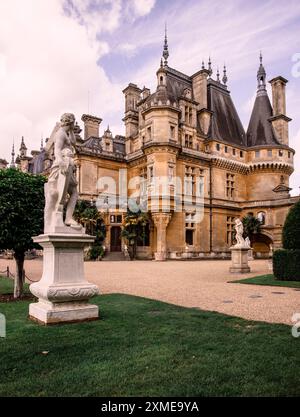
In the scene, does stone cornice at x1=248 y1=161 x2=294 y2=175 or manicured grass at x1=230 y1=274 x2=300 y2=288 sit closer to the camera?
manicured grass at x1=230 y1=274 x2=300 y2=288

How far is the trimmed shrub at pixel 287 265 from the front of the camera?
13547mm

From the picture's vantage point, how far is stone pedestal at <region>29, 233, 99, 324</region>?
6250mm

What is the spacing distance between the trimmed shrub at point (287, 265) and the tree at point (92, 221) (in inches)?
748

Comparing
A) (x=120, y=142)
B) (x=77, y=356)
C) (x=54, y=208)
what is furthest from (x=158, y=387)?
(x=120, y=142)

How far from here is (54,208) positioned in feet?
22.9

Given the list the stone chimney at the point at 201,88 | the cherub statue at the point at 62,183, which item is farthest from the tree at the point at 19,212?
the stone chimney at the point at 201,88

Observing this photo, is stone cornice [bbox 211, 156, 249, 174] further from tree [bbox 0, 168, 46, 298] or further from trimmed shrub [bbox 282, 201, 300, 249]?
tree [bbox 0, 168, 46, 298]

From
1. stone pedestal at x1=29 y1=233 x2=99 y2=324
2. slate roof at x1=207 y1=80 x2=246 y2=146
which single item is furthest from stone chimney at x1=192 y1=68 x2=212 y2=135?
stone pedestal at x1=29 y1=233 x2=99 y2=324

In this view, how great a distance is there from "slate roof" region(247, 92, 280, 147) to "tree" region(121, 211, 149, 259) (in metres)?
19.0

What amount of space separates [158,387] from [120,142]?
3880 cm

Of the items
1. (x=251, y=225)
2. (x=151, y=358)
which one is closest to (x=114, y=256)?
(x=251, y=225)

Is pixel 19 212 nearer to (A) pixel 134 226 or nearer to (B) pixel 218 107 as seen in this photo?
(A) pixel 134 226
